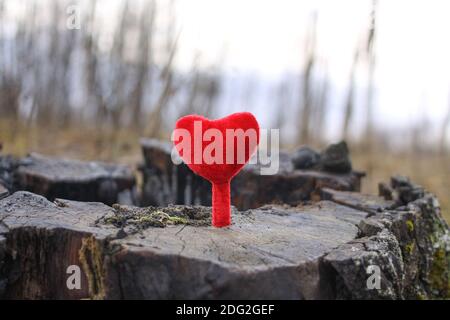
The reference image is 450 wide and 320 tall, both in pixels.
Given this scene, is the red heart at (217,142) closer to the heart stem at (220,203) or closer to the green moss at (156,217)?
the heart stem at (220,203)

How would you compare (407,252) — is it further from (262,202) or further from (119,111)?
(119,111)

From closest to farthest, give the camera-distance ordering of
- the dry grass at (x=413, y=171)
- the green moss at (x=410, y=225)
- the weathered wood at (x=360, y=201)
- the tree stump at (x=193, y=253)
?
the tree stump at (x=193, y=253) < the green moss at (x=410, y=225) < the weathered wood at (x=360, y=201) < the dry grass at (x=413, y=171)

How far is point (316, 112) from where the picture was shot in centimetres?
1720

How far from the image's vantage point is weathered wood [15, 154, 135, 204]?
11.9 feet

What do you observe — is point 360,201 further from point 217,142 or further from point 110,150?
point 110,150

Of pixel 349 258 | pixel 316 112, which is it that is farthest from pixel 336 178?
pixel 316 112

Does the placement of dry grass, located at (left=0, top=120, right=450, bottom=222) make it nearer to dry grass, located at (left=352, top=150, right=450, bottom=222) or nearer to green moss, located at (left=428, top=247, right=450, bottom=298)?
dry grass, located at (left=352, top=150, right=450, bottom=222)

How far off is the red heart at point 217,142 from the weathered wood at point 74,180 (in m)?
2.03

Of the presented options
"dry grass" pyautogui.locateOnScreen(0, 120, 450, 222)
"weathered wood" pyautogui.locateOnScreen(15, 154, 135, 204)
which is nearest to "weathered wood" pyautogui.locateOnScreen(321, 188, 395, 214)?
"weathered wood" pyautogui.locateOnScreen(15, 154, 135, 204)

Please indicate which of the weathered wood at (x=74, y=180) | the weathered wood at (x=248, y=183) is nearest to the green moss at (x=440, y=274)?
the weathered wood at (x=248, y=183)

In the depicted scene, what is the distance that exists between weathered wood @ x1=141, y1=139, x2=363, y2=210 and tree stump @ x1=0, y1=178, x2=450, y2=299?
1.18 metres

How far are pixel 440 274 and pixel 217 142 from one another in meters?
1.99

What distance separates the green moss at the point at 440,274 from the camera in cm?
287
